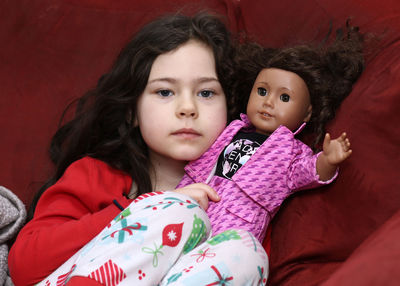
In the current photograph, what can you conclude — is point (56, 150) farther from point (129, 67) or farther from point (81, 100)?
point (129, 67)

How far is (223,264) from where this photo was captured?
820 mm

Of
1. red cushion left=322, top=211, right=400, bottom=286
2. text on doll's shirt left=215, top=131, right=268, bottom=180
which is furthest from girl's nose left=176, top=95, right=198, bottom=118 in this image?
red cushion left=322, top=211, right=400, bottom=286

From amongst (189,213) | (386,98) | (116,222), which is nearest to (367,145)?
(386,98)

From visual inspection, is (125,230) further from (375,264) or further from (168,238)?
(375,264)

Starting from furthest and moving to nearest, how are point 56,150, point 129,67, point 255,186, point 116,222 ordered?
point 56,150 → point 129,67 → point 255,186 → point 116,222

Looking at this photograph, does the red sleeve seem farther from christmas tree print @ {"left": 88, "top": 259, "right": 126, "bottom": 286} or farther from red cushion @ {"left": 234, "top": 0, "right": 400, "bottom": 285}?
red cushion @ {"left": 234, "top": 0, "right": 400, "bottom": 285}

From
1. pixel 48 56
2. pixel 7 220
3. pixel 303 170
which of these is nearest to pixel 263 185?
pixel 303 170

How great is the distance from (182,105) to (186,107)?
1 cm

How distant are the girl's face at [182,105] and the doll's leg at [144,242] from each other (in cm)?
23

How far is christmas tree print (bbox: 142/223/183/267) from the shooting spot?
2.71 ft

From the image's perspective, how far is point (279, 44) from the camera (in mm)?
1285

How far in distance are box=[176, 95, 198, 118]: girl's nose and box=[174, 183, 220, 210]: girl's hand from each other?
168 millimetres

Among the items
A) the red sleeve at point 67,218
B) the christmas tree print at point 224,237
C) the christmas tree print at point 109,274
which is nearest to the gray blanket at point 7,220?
the red sleeve at point 67,218

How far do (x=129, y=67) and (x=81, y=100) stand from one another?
Result: 0.21m
